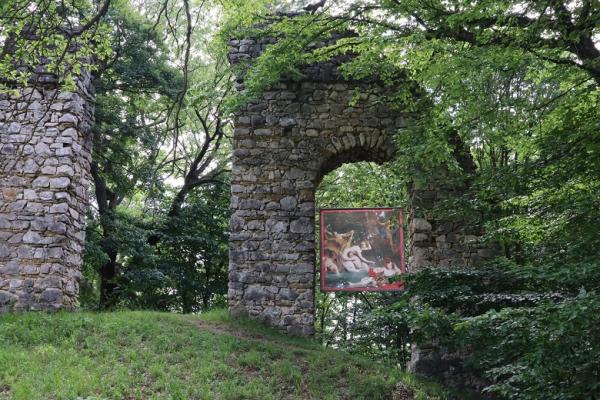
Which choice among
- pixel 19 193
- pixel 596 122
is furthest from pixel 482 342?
pixel 19 193

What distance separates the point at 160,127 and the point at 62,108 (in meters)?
4.11

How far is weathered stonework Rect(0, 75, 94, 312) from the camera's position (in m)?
8.16

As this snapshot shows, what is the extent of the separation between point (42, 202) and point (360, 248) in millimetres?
4763

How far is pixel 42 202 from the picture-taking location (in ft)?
27.7

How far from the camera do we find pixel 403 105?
9.01 metres

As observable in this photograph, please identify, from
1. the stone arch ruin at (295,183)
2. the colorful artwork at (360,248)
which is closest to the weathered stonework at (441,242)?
the stone arch ruin at (295,183)

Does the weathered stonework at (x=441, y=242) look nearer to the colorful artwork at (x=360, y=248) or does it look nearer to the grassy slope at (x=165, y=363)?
the colorful artwork at (x=360, y=248)

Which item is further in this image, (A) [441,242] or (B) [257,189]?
(B) [257,189]

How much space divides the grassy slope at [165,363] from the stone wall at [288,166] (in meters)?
0.70

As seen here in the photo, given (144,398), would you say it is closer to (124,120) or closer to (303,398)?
(303,398)

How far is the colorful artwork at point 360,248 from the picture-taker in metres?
8.98

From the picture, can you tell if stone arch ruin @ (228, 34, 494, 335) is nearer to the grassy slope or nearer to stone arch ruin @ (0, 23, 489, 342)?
stone arch ruin @ (0, 23, 489, 342)

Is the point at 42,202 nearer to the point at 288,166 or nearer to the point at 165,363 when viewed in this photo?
the point at 165,363

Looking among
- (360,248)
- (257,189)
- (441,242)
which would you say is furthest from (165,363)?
(441,242)
